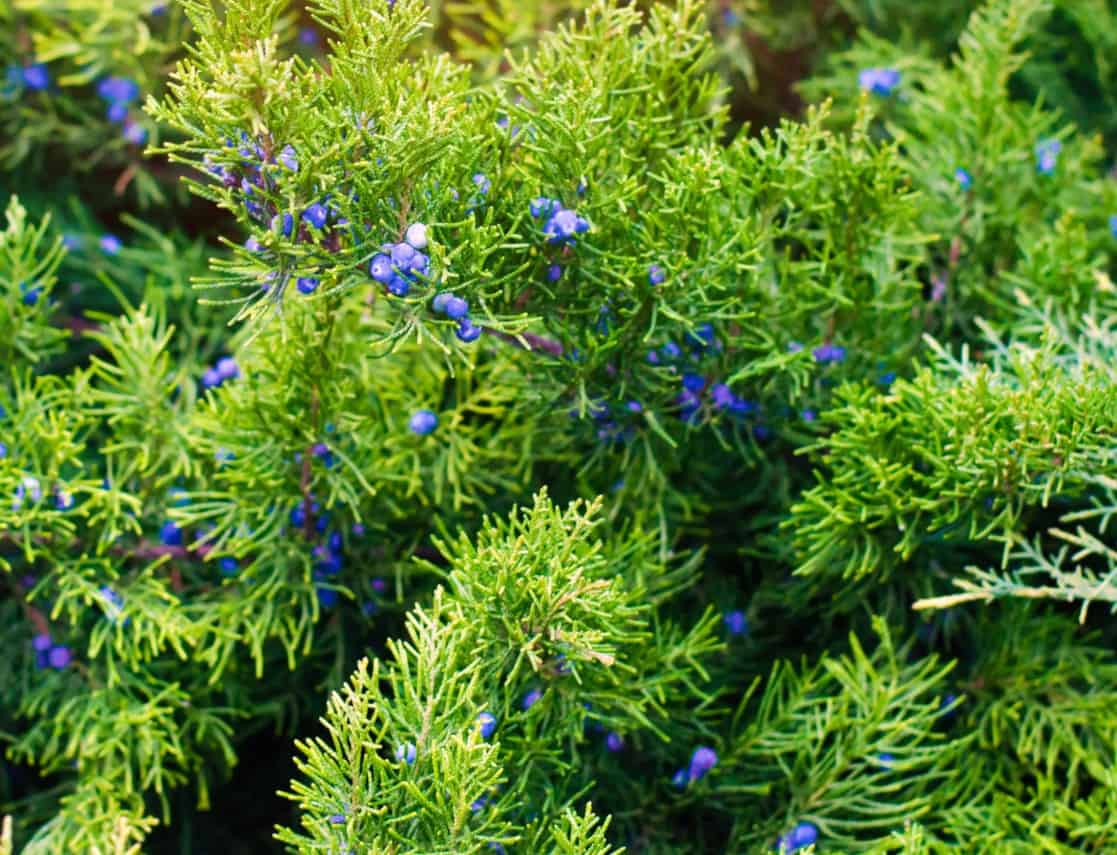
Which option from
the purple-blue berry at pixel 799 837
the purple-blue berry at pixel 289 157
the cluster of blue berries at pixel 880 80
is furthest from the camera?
the cluster of blue berries at pixel 880 80

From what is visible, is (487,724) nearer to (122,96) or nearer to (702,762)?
(702,762)

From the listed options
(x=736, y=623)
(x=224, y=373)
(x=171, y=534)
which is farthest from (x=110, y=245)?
(x=736, y=623)

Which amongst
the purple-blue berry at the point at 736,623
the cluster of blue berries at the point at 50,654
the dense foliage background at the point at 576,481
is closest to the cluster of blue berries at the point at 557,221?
the dense foliage background at the point at 576,481

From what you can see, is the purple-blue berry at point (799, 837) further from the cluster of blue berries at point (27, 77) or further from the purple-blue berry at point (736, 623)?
the cluster of blue berries at point (27, 77)

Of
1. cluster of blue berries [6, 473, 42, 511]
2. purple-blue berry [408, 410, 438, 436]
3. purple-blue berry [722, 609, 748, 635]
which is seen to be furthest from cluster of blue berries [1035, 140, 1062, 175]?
cluster of blue berries [6, 473, 42, 511]

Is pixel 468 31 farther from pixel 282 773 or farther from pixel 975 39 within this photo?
pixel 282 773

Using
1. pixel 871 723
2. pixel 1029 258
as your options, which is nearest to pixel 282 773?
pixel 871 723
